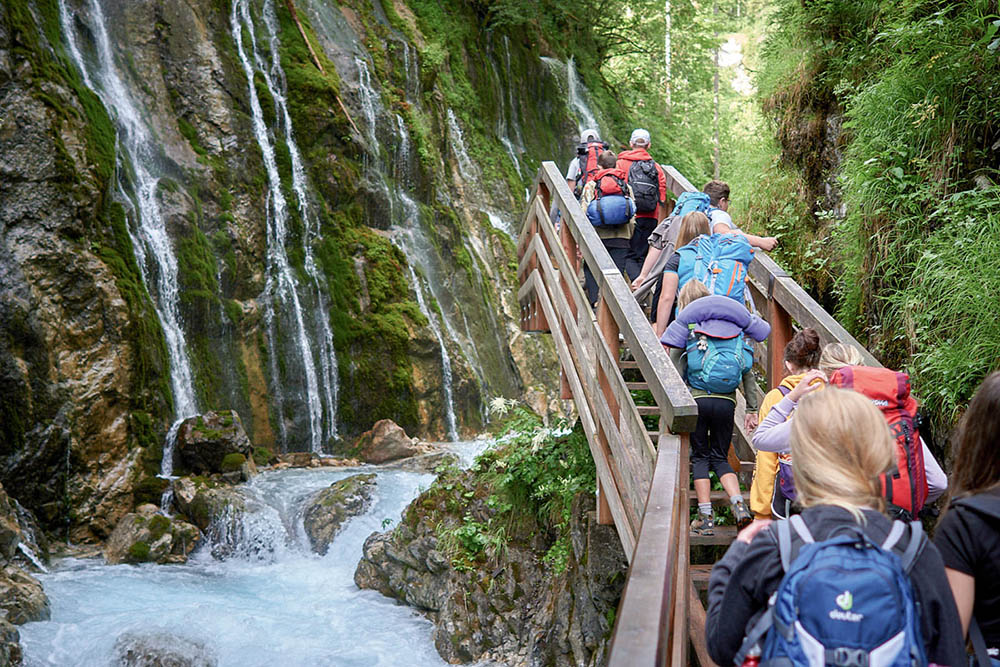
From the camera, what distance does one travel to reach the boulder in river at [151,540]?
34.2 ft

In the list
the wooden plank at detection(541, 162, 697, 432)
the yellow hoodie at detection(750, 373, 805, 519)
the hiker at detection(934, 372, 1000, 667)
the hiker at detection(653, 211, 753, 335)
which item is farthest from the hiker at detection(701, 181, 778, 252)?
the hiker at detection(934, 372, 1000, 667)

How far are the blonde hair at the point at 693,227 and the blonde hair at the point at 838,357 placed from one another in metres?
2.38

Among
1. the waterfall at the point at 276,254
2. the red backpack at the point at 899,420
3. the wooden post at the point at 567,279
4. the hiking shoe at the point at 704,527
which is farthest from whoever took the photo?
the waterfall at the point at 276,254

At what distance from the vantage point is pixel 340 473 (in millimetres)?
13086

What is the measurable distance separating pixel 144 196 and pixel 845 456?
13913 mm

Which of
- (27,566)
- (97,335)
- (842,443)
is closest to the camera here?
(842,443)

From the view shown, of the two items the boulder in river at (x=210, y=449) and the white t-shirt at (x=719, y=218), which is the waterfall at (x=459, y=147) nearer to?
the boulder in river at (x=210, y=449)

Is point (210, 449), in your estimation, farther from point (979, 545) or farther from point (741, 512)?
point (979, 545)

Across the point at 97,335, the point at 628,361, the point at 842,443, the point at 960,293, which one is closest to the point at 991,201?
the point at 960,293

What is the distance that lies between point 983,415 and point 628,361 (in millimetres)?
4620

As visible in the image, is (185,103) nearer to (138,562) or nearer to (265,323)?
(265,323)

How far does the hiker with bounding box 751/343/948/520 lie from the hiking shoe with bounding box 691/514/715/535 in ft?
2.94

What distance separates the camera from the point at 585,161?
26.7 feet

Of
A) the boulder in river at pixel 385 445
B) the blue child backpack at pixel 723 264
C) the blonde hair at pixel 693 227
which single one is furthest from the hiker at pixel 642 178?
the boulder in river at pixel 385 445
